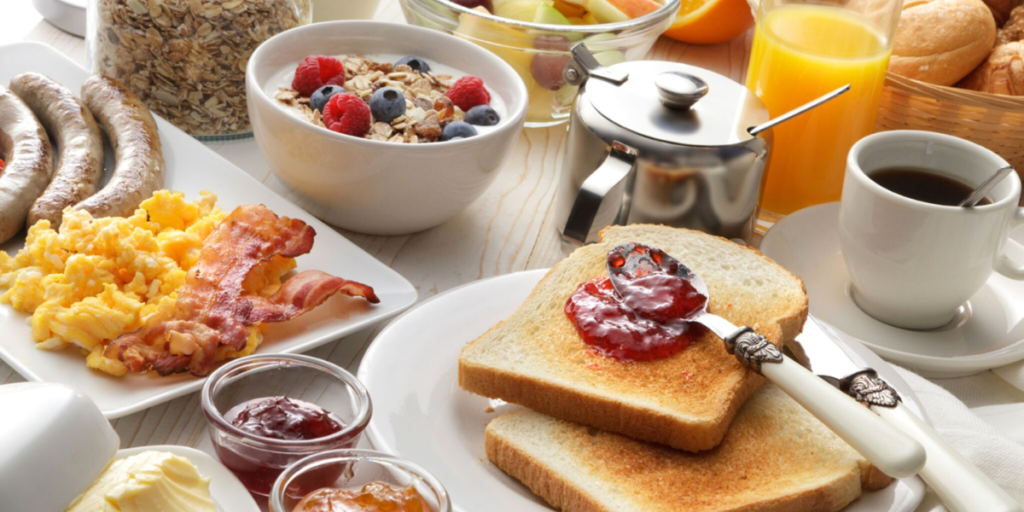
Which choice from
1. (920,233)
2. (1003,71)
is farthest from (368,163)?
(1003,71)

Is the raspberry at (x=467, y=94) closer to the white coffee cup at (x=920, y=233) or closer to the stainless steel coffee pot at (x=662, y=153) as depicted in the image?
the stainless steel coffee pot at (x=662, y=153)

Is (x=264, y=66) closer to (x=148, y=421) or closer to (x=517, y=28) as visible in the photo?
(x=517, y=28)

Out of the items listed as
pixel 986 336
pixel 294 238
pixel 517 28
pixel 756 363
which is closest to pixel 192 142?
pixel 294 238

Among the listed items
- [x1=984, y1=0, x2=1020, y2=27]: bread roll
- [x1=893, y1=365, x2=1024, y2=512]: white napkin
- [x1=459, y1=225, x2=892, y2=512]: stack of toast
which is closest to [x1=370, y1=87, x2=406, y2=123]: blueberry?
[x1=459, y1=225, x2=892, y2=512]: stack of toast

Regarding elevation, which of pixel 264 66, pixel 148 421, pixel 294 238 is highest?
pixel 264 66

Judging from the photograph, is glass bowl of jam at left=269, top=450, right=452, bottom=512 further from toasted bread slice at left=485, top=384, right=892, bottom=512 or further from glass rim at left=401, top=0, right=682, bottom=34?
glass rim at left=401, top=0, right=682, bottom=34
